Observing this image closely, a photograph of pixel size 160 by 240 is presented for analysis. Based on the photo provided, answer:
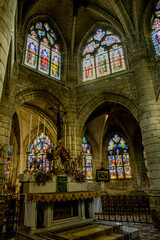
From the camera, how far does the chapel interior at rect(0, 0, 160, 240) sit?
18.2 feet

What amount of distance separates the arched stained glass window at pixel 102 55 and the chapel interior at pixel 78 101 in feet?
0.25

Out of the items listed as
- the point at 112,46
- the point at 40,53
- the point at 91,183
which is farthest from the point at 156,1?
the point at 91,183

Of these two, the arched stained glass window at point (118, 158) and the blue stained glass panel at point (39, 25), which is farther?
the arched stained glass window at point (118, 158)

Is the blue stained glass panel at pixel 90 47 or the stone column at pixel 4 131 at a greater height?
the blue stained glass panel at pixel 90 47

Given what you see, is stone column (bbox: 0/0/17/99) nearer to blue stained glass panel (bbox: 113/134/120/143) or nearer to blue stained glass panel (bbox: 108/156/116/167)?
blue stained glass panel (bbox: 108/156/116/167)

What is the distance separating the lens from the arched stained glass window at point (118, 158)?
15.6 m

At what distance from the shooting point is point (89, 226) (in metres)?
5.16

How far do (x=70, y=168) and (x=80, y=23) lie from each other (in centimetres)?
1112

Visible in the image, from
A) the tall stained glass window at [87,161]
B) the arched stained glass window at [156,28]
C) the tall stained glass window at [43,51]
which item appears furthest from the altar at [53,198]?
the tall stained glass window at [87,161]

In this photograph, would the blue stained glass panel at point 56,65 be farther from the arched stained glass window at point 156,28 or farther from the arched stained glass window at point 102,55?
the arched stained glass window at point 156,28

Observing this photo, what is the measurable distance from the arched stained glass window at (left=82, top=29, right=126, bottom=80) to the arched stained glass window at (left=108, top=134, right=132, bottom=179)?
7516 millimetres

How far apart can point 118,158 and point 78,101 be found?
7.76 meters

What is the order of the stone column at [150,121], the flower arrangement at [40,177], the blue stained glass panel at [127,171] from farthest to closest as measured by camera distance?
1. the blue stained glass panel at [127,171]
2. the stone column at [150,121]
3. the flower arrangement at [40,177]

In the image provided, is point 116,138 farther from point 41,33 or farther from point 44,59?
point 41,33
